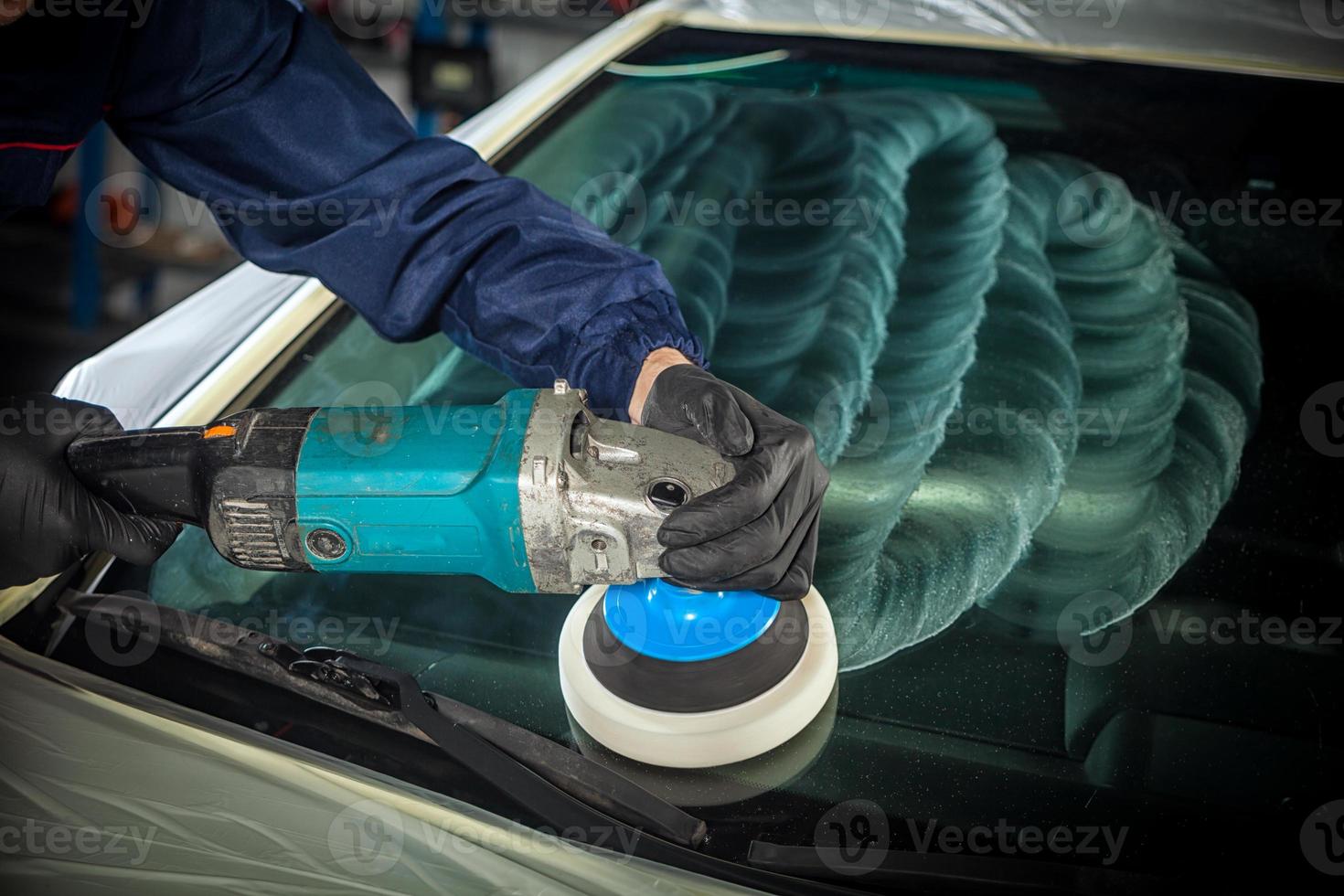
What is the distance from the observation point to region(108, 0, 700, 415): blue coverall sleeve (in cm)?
147

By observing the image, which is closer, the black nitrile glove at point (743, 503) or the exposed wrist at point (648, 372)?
the black nitrile glove at point (743, 503)

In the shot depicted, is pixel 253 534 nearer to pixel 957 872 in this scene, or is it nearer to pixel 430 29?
pixel 957 872

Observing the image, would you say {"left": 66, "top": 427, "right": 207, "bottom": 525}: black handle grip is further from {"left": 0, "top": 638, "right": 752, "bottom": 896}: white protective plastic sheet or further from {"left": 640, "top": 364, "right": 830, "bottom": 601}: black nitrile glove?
{"left": 640, "top": 364, "right": 830, "bottom": 601}: black nitrile glove

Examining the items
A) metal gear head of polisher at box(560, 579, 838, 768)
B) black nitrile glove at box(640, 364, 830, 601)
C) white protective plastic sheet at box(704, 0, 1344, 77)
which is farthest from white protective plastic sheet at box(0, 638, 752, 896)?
white protective plastic sheet at box(704, 0, 1344, 77)

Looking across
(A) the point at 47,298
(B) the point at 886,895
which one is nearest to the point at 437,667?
(B) the point at 886,895

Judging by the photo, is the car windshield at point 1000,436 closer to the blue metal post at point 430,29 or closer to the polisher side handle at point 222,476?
the polisher side handle at point 222,476

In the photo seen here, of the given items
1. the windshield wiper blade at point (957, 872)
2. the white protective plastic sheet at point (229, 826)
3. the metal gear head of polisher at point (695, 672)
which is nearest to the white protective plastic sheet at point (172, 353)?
the white protective plastic sheet at point (229, 826)

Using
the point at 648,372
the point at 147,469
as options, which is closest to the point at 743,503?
the point at 648,372

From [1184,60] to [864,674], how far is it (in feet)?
5.80

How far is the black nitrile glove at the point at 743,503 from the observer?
108cm

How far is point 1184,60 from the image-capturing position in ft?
7.53

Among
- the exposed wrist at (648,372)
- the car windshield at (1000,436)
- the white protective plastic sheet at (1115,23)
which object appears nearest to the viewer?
the car windshield at (1000,436)

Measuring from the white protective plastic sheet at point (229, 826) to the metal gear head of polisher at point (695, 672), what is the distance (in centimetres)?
14

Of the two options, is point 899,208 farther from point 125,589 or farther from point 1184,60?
point 125,589
